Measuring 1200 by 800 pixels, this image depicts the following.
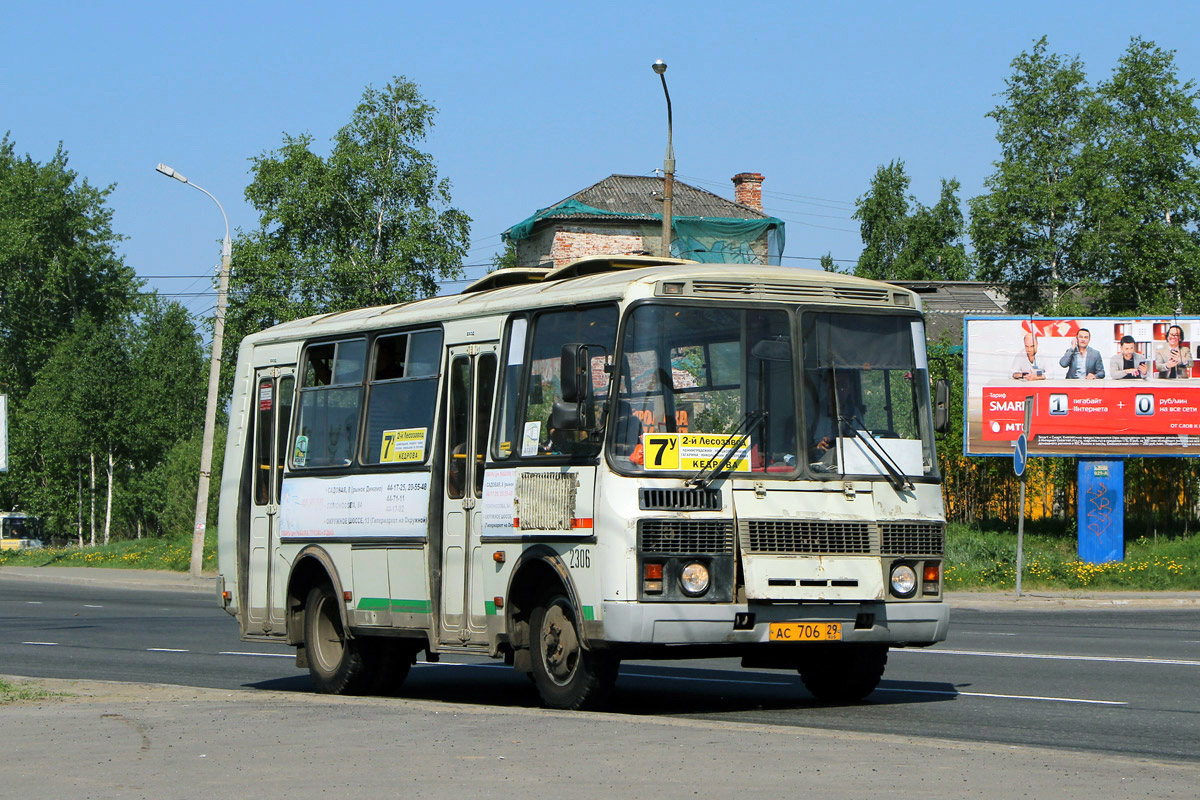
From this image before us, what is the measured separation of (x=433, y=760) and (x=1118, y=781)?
3.32 metres

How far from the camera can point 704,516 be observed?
408 inches

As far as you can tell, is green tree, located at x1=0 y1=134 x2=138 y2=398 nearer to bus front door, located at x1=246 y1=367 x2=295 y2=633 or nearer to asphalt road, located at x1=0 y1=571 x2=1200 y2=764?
asphalt road, located at x1=0 y1=571 x2=1200 y2=764

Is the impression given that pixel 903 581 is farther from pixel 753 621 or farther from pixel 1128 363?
pixel 1128 363

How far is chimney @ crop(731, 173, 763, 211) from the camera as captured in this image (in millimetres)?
63188

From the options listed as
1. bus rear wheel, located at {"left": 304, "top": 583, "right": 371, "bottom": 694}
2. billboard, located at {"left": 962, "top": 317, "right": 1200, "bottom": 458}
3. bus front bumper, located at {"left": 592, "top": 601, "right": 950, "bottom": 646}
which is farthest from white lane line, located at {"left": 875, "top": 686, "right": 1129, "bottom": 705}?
billboard, located at {"left": 962, "top": 317, "right": 1200, "bottom": 458}

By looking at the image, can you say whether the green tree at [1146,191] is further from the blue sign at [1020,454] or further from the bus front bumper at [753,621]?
the bus front bumper at [753,621]

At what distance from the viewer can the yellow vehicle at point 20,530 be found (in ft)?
281

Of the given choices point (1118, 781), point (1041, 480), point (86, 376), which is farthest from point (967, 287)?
point (1118, 781)

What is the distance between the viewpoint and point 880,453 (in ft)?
36.1

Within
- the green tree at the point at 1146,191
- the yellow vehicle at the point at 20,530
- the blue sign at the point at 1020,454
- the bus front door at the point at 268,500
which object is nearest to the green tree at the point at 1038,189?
the green tree at the point at 1146,191

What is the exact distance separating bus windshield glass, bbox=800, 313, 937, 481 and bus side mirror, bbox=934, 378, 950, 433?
117mm

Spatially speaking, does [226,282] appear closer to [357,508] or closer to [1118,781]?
[357,508]

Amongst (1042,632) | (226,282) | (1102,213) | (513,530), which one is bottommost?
(1042,632)

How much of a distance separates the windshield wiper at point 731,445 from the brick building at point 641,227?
44.3m
